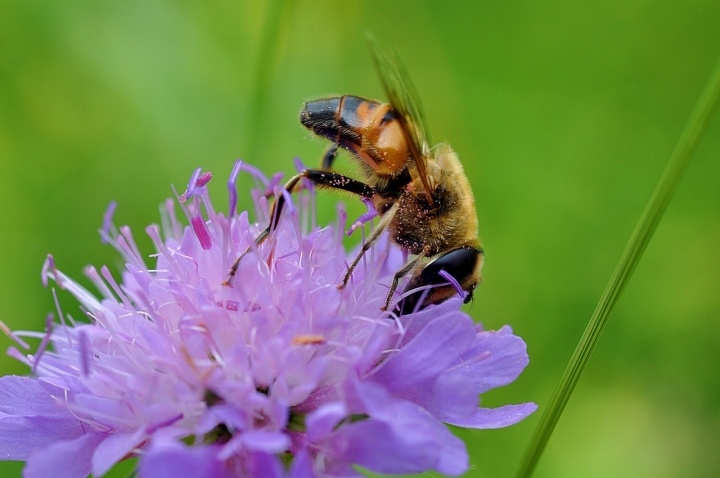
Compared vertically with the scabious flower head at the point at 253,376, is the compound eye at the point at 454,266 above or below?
above

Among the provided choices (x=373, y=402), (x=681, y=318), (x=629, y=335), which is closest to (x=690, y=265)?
(x=681, y=318)

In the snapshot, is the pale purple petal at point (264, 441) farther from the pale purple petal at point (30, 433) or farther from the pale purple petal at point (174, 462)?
the pale purple petal at point (30, 433)

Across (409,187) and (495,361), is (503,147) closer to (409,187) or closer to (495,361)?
(409,187)

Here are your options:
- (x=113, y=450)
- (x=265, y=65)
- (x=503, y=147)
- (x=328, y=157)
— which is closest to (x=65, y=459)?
(x=113, y=450)

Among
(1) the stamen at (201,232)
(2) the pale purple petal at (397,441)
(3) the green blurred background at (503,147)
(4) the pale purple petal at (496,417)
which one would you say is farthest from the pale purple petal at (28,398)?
(3) the green blurred background at (503,147)

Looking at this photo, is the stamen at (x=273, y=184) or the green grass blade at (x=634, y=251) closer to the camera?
the green grass blade at (x=634, y=251)

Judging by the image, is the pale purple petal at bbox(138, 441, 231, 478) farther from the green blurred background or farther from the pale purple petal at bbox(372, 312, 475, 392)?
the green blurred background
